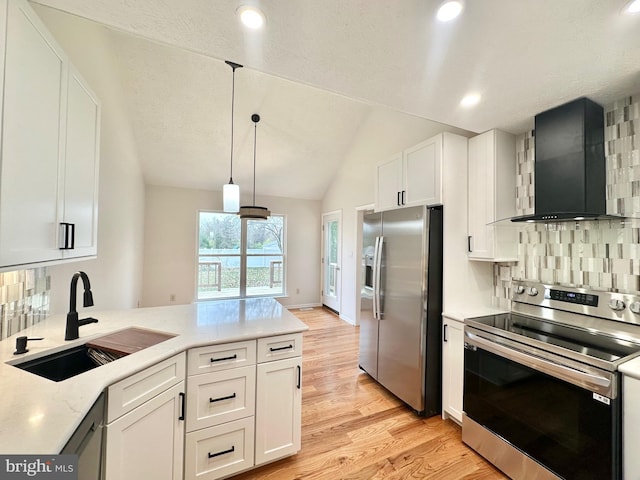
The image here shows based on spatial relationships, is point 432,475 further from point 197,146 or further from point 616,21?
point 197,146

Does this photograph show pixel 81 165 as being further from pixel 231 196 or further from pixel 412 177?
pixel 412 177

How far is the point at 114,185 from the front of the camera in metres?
2.74

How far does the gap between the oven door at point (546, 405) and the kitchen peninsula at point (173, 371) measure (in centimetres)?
129

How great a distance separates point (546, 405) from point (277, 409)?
1590 mm

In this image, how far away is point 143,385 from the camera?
3.86 ft

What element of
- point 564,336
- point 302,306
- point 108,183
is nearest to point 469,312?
point 564,336

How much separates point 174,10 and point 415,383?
289 cm

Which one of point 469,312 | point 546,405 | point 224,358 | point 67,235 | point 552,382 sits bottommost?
point 546,405

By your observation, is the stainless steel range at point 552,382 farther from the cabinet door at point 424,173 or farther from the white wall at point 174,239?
the white wall at point 174,239

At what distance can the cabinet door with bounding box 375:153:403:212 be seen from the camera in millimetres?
2669

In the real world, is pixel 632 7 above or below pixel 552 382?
above

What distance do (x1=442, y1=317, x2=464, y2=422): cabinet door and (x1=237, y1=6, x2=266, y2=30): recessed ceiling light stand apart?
2.33 metres

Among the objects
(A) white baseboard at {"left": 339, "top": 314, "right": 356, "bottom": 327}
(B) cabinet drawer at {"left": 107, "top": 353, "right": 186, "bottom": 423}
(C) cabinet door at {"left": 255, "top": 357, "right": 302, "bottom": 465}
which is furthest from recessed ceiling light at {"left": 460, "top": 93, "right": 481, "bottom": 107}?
(A) white baseboard at {"left": 339, "top": 314, "right": 356, "bottom": 327}

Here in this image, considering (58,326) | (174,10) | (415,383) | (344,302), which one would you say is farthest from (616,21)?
(344,302)
